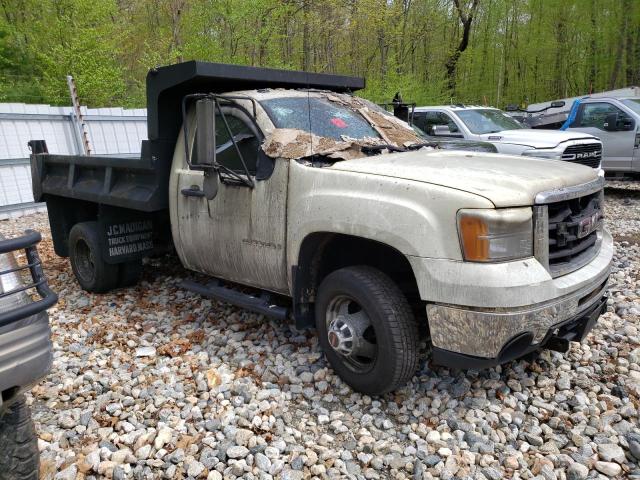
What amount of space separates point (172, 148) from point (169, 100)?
416mm

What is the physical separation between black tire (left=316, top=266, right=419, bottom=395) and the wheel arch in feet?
0.59

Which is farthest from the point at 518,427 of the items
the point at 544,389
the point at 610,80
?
the point at 610,80

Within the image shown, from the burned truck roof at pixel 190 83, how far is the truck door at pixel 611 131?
8.02 m

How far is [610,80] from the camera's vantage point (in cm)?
2684

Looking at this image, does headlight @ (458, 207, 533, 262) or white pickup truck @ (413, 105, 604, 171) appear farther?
white pickup truck @ (413, 105, 604, 171)

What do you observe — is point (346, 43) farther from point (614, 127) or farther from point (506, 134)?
point (506, 134)

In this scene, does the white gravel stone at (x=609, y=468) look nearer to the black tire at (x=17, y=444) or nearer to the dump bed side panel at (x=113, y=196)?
the black tire at (x=17, y=444)

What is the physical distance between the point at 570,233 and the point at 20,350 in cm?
286

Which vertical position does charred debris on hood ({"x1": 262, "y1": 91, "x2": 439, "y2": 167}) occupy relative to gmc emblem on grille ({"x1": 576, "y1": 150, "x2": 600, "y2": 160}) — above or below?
above

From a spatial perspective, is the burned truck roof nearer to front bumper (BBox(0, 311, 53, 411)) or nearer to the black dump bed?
the black dump bed

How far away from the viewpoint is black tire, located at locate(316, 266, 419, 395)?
2.92 m

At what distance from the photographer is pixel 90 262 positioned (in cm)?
546

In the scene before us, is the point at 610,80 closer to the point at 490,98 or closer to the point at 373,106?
the point at 490,98

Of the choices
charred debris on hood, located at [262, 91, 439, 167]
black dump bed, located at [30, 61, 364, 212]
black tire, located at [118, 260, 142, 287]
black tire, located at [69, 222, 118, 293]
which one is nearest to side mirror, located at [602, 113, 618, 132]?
black dump bed, located at [30, 61, 364, 212]
